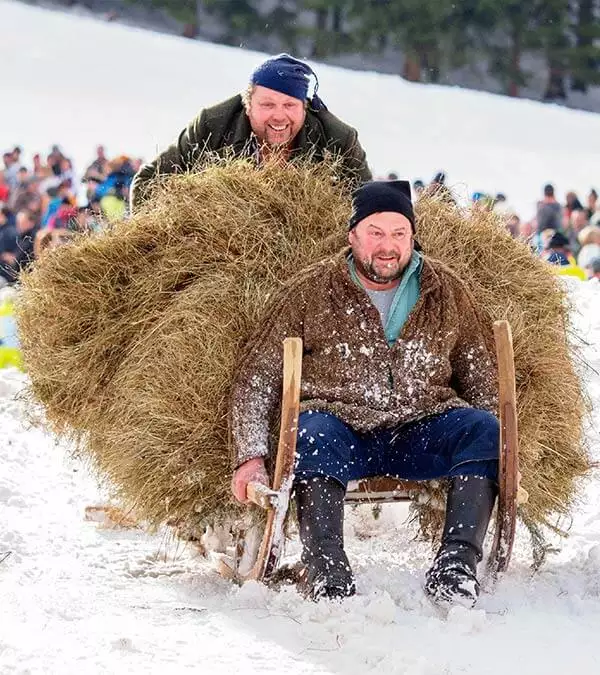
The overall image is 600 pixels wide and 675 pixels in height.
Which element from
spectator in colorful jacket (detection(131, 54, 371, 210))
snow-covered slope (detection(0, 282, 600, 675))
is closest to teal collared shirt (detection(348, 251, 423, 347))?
snow-covered slope (detection(0, 282, 600, 675))

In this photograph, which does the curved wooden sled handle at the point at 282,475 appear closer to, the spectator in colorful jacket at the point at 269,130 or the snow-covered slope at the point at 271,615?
the snow-covered slope at the point at 271,615

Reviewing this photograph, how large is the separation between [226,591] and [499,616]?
931 millimetres

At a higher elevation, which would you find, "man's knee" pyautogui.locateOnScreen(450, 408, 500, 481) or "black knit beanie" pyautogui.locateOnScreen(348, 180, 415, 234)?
"black knit beanie" pyautogui.locateOnScreen(348, 180, 415, 234)

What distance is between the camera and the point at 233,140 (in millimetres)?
5055

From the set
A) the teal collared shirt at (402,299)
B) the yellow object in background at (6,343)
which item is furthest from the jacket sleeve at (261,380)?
the yellow object in background at (6,343)

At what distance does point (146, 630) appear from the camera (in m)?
3.39

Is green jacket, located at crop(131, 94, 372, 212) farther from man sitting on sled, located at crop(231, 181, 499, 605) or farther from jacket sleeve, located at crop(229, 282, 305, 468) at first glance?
jacket sleeve, located at crop(229, 282, 305, 468)

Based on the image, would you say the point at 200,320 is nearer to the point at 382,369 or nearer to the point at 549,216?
the point at 382,369

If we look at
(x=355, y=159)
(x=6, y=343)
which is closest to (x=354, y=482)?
(x=355, y=159)

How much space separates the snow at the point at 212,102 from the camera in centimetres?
2502

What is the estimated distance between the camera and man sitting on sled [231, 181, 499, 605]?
3805 mm

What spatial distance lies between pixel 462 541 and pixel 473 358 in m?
0.67

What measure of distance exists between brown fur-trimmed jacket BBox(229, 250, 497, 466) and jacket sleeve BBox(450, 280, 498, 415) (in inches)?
1.7

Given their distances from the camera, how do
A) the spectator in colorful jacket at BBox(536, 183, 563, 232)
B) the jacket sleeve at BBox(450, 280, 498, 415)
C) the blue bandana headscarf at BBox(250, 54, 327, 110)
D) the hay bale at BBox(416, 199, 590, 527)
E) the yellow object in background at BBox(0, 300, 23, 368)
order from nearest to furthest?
the jacket sleeve at BBox(450, 280, 498, 415) < the hay bale at BBox(416, 199, 590, 527) < the blue bandana headscarf at BBox(250, 54, 327, 110) < the yellow object in background at BBox(0, 300, 23, 368) < the spectator in colorful jacket at BBox(536, 183, 563, 232)
